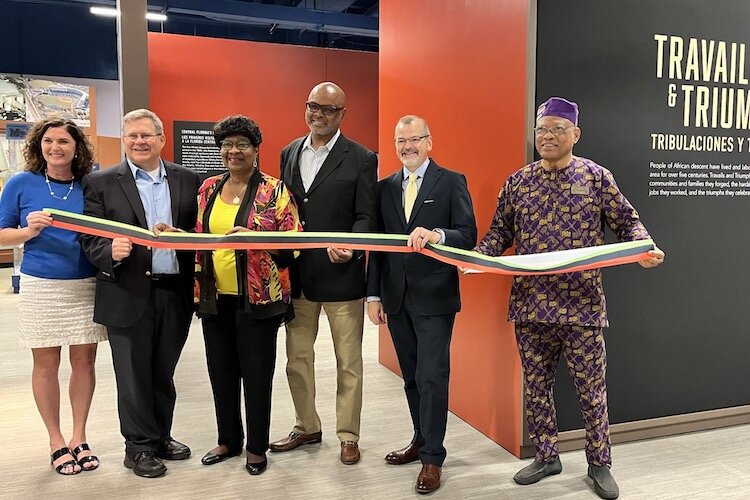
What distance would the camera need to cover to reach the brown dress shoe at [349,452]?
10.6 ft

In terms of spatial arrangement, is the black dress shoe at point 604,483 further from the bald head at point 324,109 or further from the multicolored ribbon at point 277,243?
the bald head at point 324,109

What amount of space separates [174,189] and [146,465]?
54.2 inches

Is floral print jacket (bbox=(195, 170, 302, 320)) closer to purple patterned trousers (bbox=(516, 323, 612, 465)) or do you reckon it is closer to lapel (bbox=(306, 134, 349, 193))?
lapel (bbox=(306, 134, 349, 193))

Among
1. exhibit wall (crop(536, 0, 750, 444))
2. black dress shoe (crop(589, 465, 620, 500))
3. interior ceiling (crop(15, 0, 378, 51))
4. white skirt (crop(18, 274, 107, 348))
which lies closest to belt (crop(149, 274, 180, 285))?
white skirt (crop(18, 274, 107, 348))

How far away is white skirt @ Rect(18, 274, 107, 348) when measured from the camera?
117 inches

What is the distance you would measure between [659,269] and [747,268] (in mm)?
665

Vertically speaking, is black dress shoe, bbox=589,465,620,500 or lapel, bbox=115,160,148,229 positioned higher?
lapel, bbox=115,160,148,229

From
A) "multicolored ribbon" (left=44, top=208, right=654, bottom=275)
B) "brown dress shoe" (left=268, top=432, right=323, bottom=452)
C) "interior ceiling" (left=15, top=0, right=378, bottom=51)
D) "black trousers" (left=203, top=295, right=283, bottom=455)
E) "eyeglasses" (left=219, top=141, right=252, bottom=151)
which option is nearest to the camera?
"multicolored ribbon" (left=44, top=208, right=654, bottom=275)

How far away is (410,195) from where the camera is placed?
118 inches

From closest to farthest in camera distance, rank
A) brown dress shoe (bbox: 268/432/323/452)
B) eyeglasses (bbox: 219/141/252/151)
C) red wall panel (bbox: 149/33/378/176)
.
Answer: eyeglasses (bbox: 219/141/252/151) < brown dress shoe (bbox: 268/432/323/452) < red wall panel (bbox: 149/33/378/176)

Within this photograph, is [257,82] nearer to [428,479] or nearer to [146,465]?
[146,465]

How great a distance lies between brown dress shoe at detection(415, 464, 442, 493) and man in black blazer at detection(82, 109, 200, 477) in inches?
50.4

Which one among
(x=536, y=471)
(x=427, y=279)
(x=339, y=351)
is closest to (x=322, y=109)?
(x=427, y=279)

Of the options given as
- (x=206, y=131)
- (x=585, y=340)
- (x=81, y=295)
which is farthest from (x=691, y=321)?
(x=206, y=131)
